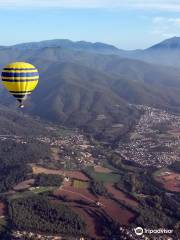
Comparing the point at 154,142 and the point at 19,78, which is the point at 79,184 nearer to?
the point at 19,78

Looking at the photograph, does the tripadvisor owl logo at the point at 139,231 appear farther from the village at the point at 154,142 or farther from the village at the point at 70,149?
the village at the point at 154,142

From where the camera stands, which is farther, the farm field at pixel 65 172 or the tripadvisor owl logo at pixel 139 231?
the farm field at pixel 65 172

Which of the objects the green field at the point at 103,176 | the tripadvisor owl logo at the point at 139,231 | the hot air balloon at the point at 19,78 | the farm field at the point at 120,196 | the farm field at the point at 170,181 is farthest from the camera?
the green field at the point at 103,176

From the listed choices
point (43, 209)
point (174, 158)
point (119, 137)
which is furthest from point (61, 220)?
point (119, 137)

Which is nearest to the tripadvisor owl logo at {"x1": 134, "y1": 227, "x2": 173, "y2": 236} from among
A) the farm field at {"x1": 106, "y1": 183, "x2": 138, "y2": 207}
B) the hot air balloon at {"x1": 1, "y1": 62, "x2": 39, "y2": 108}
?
the farm field at {"x1": 106, "y1": 183, "x2": 138, "y2": 207}

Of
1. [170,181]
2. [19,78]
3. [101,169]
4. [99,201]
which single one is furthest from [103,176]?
[19,78]

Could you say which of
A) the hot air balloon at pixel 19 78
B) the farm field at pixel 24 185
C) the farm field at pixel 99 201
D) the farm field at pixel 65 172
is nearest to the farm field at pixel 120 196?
the farm field at pixel 99 201
